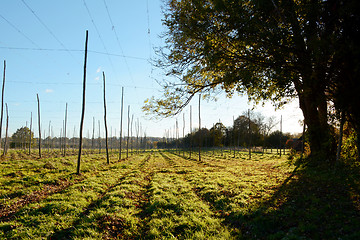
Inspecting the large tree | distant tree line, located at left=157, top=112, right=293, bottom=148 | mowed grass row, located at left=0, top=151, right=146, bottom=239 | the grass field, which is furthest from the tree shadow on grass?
distant tree line, located at left=157, top=112, right=293, bottom=148

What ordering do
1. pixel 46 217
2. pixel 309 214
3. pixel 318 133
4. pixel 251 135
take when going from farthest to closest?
pixel 251 135, pixel 318 133, pixel 46 217, pixel 309 214

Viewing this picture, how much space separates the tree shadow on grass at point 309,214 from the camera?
5.46m

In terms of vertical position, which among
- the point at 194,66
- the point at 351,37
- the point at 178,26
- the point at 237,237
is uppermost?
the point at 178,26

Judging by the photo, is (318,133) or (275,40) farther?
(318,133)

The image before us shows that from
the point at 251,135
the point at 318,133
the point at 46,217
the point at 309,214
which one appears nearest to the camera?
the point at 309,214

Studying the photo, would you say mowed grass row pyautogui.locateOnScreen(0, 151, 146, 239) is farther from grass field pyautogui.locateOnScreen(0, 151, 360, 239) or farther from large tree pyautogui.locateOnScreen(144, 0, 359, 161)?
large tree pyautogui.locateOnScreen(144, 0, 359, 161)

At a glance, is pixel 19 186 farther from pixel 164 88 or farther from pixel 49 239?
pixel 164 88

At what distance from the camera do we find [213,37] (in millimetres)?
9297

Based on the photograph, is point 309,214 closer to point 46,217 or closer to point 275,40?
point 275,40

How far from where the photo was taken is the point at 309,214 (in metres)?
6.50

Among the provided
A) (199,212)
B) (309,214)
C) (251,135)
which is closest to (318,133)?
(309,214)

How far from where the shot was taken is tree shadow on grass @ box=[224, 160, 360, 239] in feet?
17.9

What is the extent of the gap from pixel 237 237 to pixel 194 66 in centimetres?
960

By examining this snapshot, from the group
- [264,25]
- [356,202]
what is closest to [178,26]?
[264,25]
